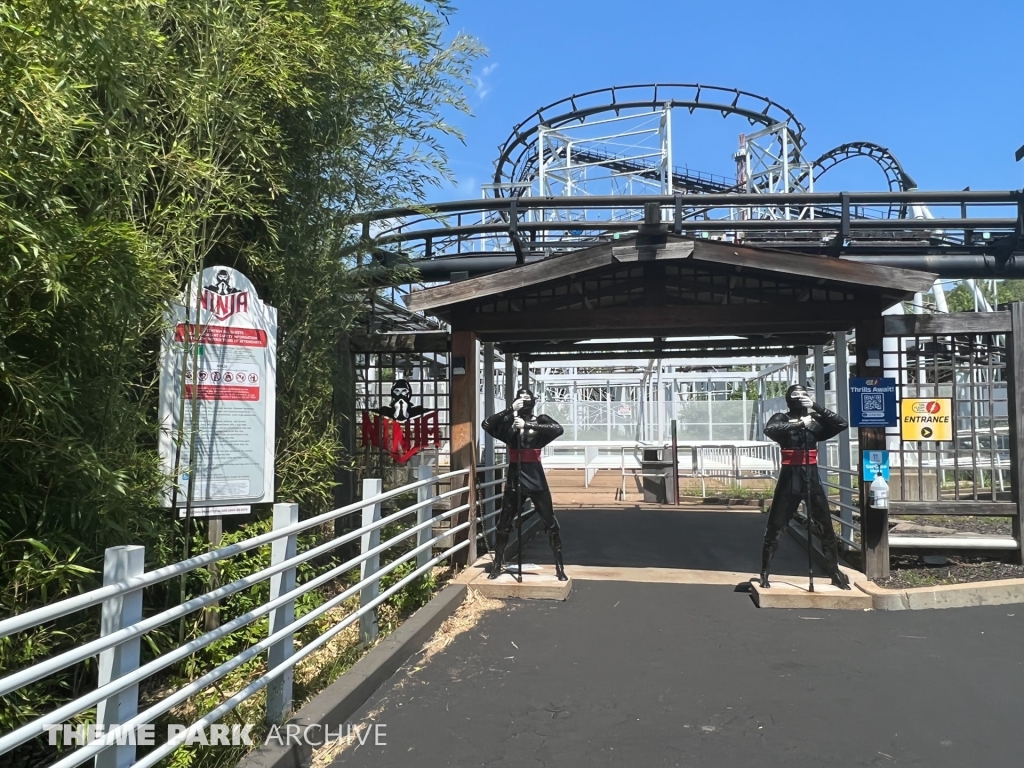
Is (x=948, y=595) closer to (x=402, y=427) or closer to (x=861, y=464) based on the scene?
(x=861, y=464)

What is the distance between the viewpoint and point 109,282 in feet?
8.84

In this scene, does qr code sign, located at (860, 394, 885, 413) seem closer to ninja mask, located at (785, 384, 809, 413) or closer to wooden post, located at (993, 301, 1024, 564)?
ninja mask, located at (785, 384, 809, 413)

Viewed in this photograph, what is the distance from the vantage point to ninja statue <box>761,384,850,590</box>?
18.9ft

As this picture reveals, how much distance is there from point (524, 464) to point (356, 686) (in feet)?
9.07

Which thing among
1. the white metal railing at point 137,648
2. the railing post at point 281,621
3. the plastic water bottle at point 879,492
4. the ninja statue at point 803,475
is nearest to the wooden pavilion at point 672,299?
the plastic water bottle at point 879,492

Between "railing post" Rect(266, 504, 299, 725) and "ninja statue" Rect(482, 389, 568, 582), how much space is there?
9.33 ft

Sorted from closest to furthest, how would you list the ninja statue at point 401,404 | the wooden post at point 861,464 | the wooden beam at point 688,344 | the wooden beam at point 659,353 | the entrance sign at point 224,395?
the entrance sign at point 224,395, the wooden post at point 861,464, the ninja statue at point 401,404, the wooden beam at point 688,344, the wooden beam at point 659,353

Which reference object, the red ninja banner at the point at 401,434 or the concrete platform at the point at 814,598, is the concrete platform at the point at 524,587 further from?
the red ninja banner at the point at 401,434

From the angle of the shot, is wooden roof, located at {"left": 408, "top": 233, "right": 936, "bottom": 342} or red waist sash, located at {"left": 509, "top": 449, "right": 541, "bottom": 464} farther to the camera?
red waist sash, located at {"left": 509, "top": 449, "right": 541, "bottom": 464}

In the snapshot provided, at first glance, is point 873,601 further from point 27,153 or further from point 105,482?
point 27,153

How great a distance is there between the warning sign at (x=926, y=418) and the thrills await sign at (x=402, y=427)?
180 inches

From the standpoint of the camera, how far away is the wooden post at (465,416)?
6.77m

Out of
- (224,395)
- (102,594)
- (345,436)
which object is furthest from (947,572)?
(102,594)

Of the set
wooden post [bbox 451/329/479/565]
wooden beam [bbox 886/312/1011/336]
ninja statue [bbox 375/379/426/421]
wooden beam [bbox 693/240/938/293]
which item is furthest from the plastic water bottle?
ninja statue [bbox 375/379/426/421]
